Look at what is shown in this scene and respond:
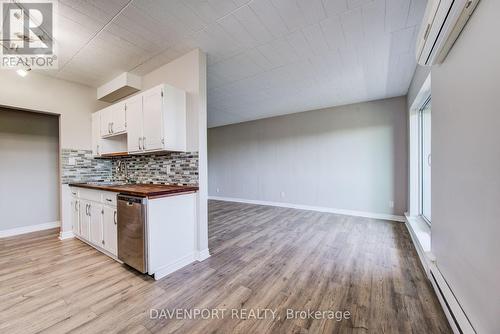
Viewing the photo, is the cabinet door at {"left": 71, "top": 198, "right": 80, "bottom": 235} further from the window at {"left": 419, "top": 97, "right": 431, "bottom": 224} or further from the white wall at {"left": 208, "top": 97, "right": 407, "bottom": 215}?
the window at {"left": 419, "top": 97, "right": 431, "bottom": 224}

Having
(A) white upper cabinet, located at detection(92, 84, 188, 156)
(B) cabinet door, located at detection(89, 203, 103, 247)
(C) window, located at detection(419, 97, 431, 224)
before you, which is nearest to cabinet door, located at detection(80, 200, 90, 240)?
(B) cabinet door, located at detection(89, 203, 103, 247)

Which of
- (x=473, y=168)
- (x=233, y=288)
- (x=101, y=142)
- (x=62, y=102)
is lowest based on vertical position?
(x=233, y=288)

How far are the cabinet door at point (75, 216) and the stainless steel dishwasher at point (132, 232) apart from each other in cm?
137

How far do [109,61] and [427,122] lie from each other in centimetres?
497

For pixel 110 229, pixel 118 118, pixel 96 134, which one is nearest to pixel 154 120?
pixel 118 118

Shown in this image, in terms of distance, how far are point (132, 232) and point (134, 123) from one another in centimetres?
150

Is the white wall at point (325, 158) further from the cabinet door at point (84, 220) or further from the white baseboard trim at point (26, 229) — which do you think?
the white baseboard trim at point (26, 229)

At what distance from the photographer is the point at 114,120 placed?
3020 mm

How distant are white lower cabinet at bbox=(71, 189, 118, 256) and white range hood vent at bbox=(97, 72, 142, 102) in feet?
5.45

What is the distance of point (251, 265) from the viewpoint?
229 cm

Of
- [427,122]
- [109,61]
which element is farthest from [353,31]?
[109,61]

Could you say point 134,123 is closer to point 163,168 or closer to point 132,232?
point 163,168

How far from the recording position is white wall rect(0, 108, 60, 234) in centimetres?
328

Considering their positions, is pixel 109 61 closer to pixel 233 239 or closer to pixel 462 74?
pixel 233 239
